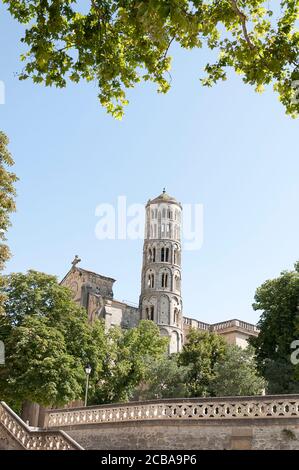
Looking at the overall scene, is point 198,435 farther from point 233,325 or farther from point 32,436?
point 233,325

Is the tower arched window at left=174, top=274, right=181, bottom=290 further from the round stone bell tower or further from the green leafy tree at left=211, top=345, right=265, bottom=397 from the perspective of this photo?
the green leafy tree at left=211, top=345, right=265, bottom=397

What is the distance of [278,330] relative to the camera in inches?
1483

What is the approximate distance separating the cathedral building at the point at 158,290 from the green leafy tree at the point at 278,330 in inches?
841

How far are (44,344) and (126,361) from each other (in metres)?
10.6

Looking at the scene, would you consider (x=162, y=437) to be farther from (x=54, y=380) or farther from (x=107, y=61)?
(x=107, y=61)

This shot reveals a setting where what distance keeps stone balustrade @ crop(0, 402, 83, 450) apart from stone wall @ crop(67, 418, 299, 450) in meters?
3.66

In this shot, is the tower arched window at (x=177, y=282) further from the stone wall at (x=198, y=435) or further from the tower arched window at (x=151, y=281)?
the stone wall at (x=198, y=435)

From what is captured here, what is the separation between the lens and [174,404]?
72.9ft
